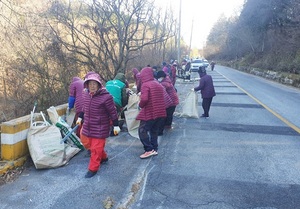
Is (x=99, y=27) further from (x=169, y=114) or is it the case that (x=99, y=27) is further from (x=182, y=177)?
(x=182, y=177)

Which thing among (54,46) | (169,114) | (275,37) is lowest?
(169,114)

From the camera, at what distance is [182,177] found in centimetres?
425

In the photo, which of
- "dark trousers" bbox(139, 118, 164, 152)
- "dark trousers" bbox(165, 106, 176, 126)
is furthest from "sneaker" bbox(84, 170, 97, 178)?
"dark trousers" bbox(165, 106, 176, 126)

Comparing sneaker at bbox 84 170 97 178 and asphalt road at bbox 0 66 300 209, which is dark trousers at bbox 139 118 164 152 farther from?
sneaker at bbox 84 170 97 178

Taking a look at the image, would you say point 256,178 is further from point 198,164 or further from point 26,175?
point 26,175

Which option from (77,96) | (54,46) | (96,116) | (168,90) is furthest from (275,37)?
(96,116)

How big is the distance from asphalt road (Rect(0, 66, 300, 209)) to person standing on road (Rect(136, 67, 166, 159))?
34 cm

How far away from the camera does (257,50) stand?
3944 cm

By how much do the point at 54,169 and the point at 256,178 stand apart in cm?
324

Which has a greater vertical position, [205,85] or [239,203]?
[205,85]

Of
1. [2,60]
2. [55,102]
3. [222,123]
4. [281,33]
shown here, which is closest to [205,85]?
[222,123]

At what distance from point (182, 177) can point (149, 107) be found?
4.77 feet

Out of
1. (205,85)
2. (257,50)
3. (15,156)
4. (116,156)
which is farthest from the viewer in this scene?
(257,50)

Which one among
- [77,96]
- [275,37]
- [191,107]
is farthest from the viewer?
[275,37]
